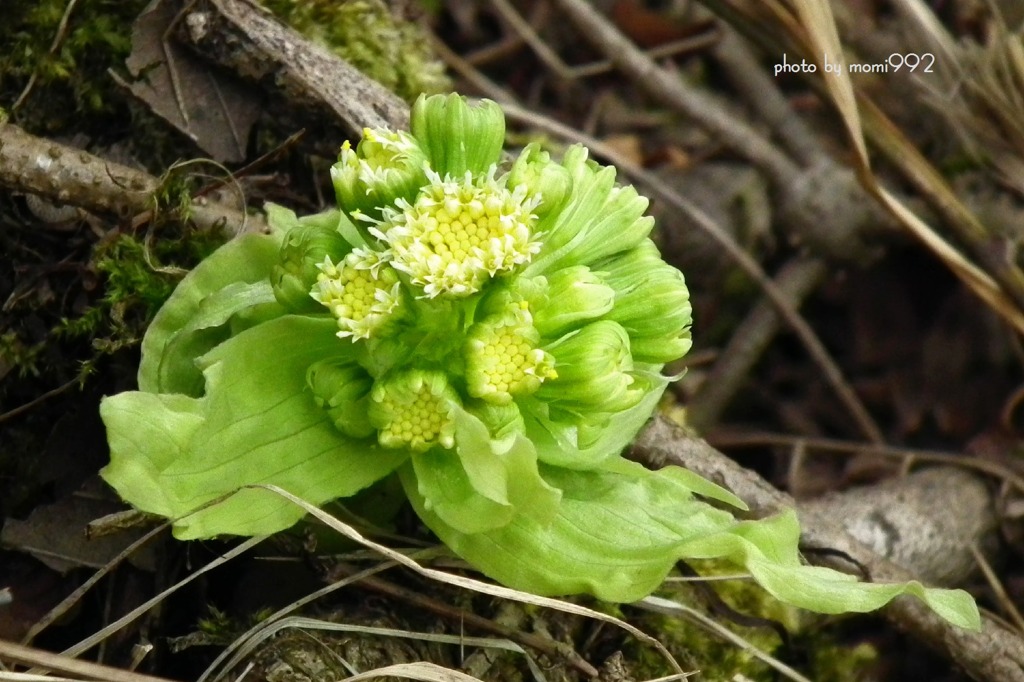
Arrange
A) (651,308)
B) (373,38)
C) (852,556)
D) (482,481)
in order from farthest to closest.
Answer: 1. (373,38)
2. (852,556)
3. (651,308)
4. (482,481)

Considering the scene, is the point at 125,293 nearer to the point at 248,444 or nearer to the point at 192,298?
the point at 192,298

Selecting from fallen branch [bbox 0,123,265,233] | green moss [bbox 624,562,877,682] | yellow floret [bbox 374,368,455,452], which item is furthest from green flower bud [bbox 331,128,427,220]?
green moss [bbox 624,562,877,682]

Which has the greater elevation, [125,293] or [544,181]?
[544,181]

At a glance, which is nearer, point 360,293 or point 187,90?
point 360,293

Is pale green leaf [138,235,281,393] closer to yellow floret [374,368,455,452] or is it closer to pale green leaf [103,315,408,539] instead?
pale green leaf [103,315,408,539]

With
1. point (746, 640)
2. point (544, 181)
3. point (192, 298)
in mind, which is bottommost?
point (746, 640)

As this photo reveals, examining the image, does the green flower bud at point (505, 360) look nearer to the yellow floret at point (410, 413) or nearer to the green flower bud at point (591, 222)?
the yellow floret at point (410, 413)

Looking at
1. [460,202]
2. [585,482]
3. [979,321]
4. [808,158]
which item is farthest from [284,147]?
[979,321]

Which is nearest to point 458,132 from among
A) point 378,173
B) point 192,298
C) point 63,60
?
point 378,173

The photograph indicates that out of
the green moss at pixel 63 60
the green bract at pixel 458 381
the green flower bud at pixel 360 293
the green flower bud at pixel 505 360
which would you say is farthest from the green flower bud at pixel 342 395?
the green moss at pixel 63 60
